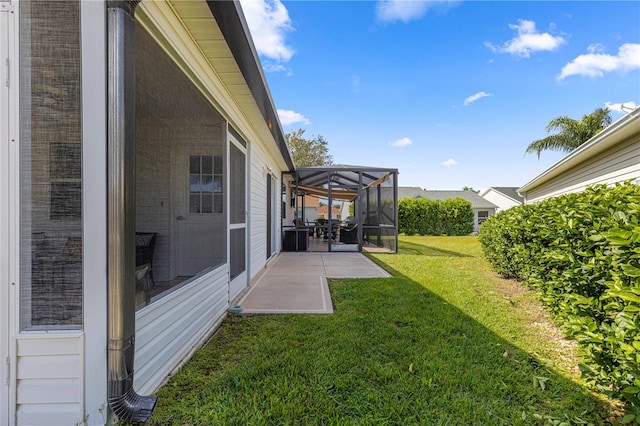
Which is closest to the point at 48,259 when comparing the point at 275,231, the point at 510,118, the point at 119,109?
the point at 119,109

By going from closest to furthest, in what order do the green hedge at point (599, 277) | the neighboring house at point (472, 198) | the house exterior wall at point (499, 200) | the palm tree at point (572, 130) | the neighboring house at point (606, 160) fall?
1. the green hedge at point (599, 277)
2. the neighboring house at point (606, 160)
3. the palm tree at point (572, 130)
4. the house exterior wall at point (499, 200)
5. the neighboring house at point (472, 198)

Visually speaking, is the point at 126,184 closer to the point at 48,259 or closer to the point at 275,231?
the point at 48,259

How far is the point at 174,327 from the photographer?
2527mm

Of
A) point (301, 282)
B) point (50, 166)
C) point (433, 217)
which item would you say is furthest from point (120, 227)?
point (433, 217)

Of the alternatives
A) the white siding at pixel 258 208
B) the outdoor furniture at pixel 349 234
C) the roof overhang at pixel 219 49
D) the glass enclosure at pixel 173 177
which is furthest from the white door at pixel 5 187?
the outdoor furniture at pixel 349 234

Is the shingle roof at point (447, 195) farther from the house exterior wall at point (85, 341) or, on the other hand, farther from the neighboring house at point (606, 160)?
the house exterior wall at point (85, 341)

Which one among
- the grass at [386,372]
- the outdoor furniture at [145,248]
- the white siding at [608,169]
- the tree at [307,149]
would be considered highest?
the tree at [307,149]

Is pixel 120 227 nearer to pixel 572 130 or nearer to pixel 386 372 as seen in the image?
pixel 386 372

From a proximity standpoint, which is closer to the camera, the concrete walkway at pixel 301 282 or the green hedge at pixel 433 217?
the concrete walkway at pixel 301 282

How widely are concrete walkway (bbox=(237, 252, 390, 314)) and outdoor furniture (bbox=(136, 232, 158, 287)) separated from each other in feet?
6.19

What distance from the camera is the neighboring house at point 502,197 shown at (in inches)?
883

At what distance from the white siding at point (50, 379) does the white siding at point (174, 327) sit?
1.09 ft

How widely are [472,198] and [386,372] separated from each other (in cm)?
2648

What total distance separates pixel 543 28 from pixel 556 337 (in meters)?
9.73
